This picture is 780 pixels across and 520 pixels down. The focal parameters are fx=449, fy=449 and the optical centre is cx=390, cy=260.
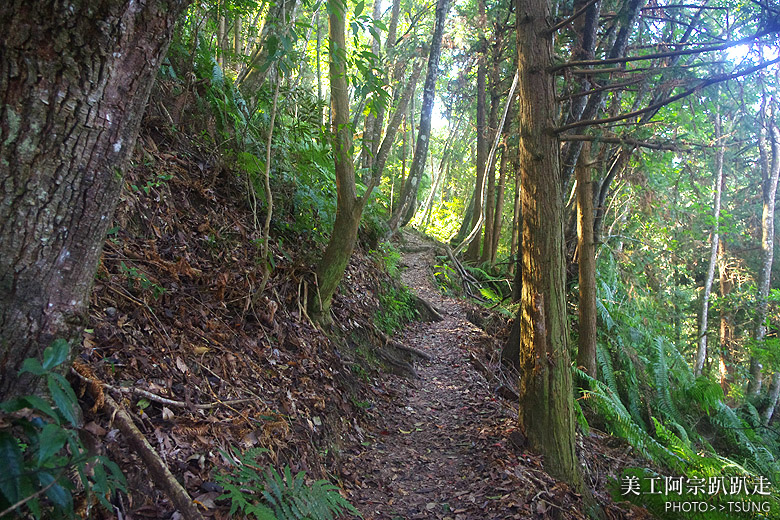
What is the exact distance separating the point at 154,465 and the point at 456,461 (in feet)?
10.4

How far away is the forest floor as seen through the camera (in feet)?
12.7

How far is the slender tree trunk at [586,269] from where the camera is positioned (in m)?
7.41

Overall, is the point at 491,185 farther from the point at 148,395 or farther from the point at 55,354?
the point at 55,354

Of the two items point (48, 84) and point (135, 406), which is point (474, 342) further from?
point (48, 84)

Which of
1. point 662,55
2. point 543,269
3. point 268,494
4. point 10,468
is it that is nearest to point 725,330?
point 543,269

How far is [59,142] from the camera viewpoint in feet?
6.00

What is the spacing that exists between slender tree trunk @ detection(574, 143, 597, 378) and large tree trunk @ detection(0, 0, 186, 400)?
683cm

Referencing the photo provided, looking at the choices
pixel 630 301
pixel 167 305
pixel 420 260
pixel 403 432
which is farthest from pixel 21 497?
pixel 420 260

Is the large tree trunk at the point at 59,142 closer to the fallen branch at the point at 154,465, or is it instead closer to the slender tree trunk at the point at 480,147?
the fallen branch at the point at 154,465

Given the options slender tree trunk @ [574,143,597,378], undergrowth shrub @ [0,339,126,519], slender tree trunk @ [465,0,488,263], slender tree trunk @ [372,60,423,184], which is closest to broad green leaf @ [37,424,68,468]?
undergrowth shrub @ [0,339,126,519]

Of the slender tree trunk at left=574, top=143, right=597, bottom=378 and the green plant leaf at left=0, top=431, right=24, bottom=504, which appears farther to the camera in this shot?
the slender tree trunk at left=574, top=143, right=597, bottom=378

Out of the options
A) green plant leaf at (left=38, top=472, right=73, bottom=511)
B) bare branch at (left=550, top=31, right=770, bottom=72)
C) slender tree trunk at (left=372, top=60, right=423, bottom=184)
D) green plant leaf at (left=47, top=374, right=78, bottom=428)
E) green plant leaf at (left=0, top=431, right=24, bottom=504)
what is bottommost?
green plant leaf at (left=38, top=472, right=73, bottom=511)

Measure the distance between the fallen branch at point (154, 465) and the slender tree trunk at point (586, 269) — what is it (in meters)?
6.76

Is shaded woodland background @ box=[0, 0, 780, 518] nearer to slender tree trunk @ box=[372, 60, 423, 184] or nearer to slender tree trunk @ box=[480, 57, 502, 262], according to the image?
slender tree trunk @ box=[372, 60, 423, 184]
